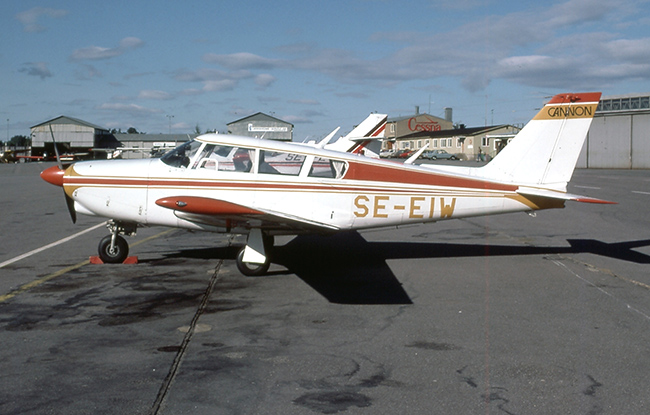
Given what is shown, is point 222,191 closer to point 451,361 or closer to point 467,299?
point 467,299

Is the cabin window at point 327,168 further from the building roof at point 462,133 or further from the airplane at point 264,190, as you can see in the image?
the building roof at point 462,133

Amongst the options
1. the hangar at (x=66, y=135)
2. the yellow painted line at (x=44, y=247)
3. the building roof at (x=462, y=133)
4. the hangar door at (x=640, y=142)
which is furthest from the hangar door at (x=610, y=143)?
the hangar at (x=66, y=135)

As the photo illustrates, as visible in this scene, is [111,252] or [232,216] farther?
[111,252]

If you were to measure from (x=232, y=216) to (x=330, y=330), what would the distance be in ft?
8.27

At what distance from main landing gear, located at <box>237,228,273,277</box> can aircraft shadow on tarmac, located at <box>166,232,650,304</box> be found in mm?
599

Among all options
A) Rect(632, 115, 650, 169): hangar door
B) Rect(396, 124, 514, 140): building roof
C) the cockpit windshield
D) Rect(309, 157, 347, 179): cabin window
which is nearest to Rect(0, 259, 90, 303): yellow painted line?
the cockpit windshield

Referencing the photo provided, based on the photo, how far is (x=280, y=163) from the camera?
898 cm

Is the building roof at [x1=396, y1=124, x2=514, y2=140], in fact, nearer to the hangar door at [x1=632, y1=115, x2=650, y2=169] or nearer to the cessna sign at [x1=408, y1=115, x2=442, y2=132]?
the cessna sign at [x1=408, y1=115, x2=442, y2=132]

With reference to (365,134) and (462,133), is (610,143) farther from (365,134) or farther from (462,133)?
(462,133)

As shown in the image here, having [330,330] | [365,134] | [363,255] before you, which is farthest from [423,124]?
[330,330]

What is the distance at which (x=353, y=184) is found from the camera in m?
9.00

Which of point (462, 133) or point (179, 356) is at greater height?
point (462, 133)

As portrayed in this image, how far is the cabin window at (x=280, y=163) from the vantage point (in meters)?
8.88

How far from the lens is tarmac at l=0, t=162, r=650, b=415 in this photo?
4.32 m
